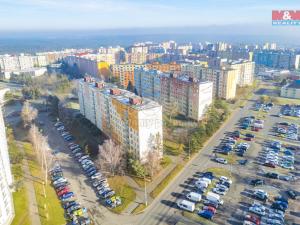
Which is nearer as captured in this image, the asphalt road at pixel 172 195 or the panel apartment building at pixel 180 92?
the asphalt road at pixel 172 195

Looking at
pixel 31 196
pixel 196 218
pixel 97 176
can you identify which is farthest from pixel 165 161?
pixel 31 196

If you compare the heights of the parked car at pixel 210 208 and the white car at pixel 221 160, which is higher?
the white car at pixel 221 160

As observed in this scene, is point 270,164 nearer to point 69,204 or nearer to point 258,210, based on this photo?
point 258,210

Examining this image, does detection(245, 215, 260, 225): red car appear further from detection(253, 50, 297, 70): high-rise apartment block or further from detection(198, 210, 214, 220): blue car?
detection(253, 50, 297, 70): high-rise apartment block

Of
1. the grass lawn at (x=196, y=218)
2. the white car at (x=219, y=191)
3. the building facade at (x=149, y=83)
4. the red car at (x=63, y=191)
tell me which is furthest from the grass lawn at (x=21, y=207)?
the building facade at (x=149, y=83)

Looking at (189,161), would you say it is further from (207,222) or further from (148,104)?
(207,222)

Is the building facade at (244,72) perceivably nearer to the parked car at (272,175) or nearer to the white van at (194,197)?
the parked car at (272,175)

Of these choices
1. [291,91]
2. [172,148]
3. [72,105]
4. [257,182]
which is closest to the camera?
[257,182]

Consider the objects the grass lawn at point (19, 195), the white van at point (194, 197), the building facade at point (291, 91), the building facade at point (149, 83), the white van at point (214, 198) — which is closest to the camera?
the grass lawn at point (19, 195)
